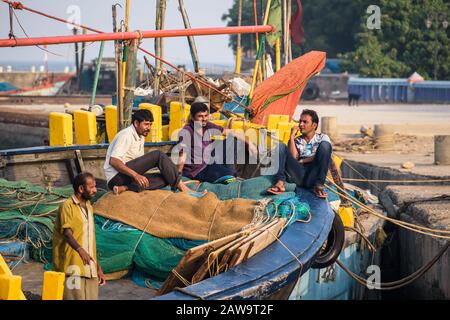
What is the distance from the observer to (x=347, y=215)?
11.0m

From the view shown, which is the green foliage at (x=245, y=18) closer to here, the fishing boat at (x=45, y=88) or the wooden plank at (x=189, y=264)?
the fishing boat at (x=45, y=88)

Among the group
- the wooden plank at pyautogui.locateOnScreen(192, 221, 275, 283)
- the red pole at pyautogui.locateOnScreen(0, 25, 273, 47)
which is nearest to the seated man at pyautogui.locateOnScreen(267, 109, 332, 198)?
the wooden plank at pyautogui.locateOnScreen(192, 221, 275, 283)

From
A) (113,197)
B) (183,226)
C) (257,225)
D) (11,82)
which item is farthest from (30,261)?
(11,82)

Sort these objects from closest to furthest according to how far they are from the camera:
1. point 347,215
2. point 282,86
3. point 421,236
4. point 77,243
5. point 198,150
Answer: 1. point 77,243
2. point 198,150
3. point 347,215
4. point 421,236
5. point 282,86

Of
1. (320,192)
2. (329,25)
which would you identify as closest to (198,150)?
(320,192)

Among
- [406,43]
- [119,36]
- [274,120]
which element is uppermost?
[406,43]

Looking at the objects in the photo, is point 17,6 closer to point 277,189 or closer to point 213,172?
point 213,172

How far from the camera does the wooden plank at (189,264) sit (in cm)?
698

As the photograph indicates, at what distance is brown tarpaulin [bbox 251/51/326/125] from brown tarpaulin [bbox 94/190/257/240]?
4.04 meters

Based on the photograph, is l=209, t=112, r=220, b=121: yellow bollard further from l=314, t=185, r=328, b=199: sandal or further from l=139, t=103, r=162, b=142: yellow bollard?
l=314, t=185, r=328, b=199: sandal

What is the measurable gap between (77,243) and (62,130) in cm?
523

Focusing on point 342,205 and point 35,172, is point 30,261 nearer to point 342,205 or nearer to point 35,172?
point 35,172

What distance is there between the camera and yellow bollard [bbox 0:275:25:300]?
5543mm

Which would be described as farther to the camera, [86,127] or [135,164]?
[86,127]
